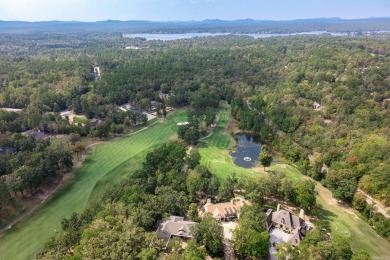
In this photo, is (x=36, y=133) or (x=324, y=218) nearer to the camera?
(x=324, y=218)

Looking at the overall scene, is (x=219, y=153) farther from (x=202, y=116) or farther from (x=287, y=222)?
(x=287, y=222)

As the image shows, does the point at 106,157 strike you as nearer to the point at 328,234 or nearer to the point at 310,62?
the point at 328,234

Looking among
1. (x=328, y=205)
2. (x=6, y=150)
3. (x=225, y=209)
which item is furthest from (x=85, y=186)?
(x=328, y=205)

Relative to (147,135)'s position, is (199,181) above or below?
above

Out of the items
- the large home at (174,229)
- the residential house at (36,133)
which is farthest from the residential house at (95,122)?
the large home at (174,229)

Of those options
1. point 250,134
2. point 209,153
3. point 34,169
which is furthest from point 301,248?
point 250,134

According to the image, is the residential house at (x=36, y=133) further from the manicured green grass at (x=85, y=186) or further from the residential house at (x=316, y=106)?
the residential house at (x=316, y=106)
